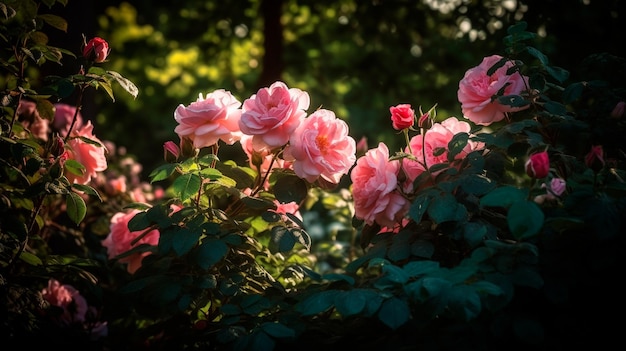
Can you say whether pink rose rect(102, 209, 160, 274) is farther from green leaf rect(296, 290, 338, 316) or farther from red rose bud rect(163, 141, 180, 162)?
green leaf rect(296, 290, 338, 316)

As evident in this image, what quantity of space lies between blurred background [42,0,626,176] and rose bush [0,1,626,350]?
1.80 meters

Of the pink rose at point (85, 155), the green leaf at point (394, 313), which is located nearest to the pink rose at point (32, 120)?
the pink rose at point (85, 155)

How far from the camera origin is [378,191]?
1.94 m

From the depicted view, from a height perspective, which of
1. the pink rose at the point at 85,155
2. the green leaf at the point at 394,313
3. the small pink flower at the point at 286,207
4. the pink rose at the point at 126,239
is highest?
the green leaf at the point at 394,313

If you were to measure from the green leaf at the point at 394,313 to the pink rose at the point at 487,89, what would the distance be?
793 mm

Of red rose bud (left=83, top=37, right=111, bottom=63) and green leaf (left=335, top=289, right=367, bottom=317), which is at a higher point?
red rose bud (left=83, top=37, right=111, bottom=63)

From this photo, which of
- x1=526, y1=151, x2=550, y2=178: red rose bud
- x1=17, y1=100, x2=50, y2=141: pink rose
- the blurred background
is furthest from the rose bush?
the blurred background

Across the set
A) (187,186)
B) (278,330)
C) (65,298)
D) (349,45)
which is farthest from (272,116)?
(349,45)

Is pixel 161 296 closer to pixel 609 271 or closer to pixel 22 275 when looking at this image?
pixel 22 275

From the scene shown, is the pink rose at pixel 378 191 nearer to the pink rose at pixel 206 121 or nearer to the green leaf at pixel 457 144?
the green leaf at pixel 457 144

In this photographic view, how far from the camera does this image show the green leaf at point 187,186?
Result: 5.96 feet

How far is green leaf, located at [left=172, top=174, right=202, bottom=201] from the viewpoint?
182 centimetres

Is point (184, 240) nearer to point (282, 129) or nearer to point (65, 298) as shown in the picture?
point (282, 129)

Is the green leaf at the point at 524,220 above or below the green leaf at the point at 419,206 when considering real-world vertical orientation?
above
